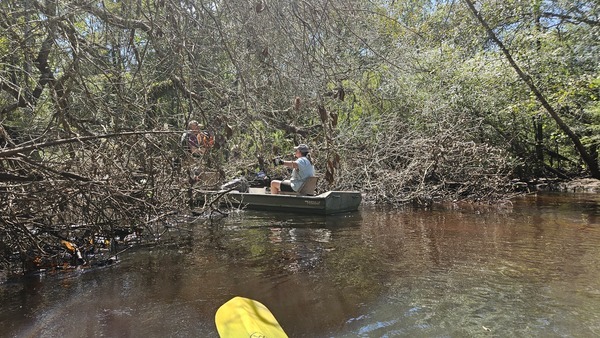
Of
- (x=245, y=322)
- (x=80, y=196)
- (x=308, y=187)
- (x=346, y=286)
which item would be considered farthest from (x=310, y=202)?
(x=245, y=322)

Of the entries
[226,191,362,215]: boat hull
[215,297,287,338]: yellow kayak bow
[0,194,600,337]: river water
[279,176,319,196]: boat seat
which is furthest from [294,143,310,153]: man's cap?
[215,297,287,338]: yellow kayak bow

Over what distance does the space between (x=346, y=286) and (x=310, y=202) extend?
4961 millimetres

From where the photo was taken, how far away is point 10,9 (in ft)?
14.6

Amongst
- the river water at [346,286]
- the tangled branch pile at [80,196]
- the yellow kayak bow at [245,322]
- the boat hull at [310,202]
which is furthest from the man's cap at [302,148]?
the yellow kayak bow at [245,322]

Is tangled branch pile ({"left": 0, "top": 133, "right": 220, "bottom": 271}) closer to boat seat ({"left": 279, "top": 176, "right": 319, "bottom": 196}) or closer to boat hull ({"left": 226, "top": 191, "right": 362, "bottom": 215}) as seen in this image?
boat hull ({"left": 226, "top": 191, "right": 362, "bottom": 215})

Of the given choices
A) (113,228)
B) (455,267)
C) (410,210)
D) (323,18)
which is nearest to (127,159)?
(113,228)

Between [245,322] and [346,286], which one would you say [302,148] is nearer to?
[346,286]

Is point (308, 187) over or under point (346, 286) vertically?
over

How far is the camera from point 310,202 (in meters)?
10.3

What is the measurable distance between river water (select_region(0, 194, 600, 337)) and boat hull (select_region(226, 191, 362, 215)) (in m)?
1.49

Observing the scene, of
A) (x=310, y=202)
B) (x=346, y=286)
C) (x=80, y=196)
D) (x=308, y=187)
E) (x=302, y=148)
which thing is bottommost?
(x=346, y=286)

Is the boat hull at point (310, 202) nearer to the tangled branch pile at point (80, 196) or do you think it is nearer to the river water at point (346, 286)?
the river water at point (346, 286)

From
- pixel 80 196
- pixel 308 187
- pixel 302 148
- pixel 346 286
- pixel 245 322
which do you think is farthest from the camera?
pixel 308 187

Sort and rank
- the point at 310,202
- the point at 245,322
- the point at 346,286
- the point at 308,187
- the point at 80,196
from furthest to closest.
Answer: the point at 308,187, the point at 310,202, the point at 80,196, the point at 346,286, the point at 245,322
